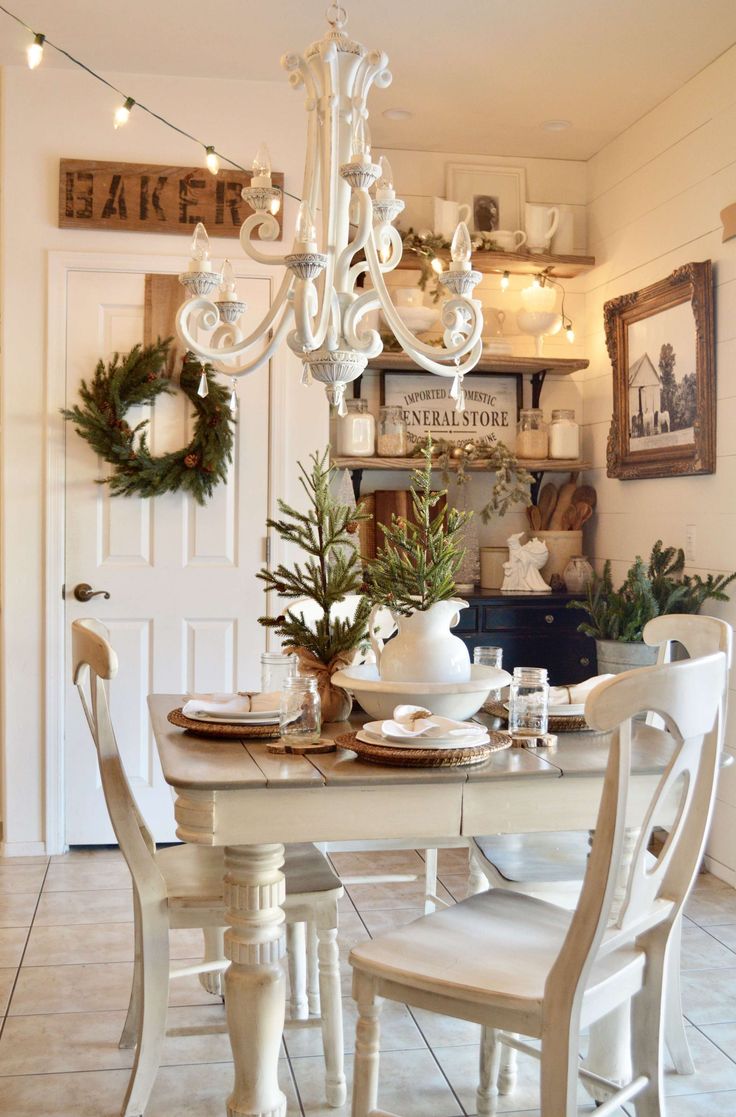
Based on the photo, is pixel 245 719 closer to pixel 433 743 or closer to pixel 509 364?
pixel 433 743

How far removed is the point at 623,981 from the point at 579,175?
3.85m

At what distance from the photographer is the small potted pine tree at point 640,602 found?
11.9 ft

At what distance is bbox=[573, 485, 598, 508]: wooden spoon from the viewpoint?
181 inches

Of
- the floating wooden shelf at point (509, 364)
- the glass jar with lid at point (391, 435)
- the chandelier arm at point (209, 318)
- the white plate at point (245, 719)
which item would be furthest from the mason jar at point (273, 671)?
the floating wooden shelf at point (509, 364)

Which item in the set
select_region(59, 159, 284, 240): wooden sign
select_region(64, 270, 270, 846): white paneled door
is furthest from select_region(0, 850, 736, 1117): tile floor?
select_region(59, 159, 284, 240): wooden sign

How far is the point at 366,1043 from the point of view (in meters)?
1.74

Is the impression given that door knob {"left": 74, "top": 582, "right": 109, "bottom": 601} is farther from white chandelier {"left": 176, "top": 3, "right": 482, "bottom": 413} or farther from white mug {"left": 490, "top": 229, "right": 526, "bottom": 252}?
white mug {"left": 490, "top": 229, "right": 526, "bottom": 252}

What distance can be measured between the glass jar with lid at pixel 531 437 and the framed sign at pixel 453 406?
14cm

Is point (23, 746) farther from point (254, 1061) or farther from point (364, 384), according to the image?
point (254, 1061)

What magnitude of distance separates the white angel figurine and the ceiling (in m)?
1.69

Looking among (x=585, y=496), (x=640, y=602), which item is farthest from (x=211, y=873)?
(x=585, y=496)

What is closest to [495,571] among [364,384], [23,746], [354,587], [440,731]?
[364,384]

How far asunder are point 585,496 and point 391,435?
2.99ft

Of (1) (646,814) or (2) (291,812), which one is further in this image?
(2) (291,812)
